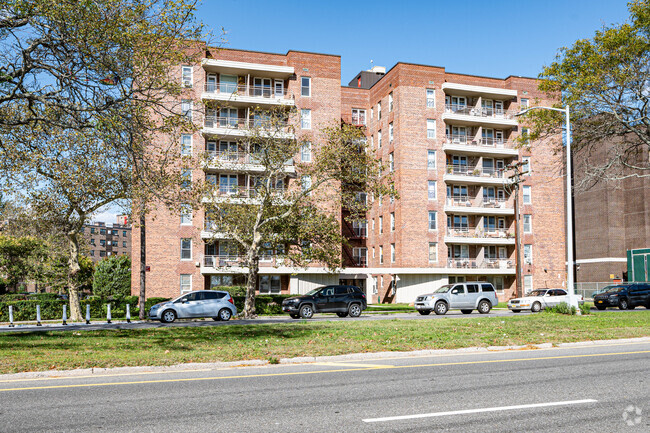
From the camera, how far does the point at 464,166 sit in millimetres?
55812

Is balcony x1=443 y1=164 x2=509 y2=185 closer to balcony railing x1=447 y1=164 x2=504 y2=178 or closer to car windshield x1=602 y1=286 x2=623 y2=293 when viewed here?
balcony railing x1=447 y1=164 x2=504 y2=178

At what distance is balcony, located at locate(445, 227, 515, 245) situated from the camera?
53375 mm

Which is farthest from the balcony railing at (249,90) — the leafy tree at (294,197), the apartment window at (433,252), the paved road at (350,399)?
the paved road at (350,399)

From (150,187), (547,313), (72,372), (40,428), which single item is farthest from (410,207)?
(40,428)

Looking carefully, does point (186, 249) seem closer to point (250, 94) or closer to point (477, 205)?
point (250, 94)

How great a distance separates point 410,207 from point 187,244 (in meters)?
21.0

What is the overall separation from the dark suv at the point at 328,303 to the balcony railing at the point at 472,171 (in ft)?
90.5

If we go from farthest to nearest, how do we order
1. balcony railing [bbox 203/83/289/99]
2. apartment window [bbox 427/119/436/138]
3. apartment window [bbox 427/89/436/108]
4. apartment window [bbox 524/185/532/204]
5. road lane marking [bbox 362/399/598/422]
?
apartment window [bbox 524/185/532/204]
apartment window [bbox 427/89/436/108]
apartment window [bbox 427/119/436/138]
balcony railing [bbox 203/83/289/99]
road lane marking [bbox 362/399/598/422]

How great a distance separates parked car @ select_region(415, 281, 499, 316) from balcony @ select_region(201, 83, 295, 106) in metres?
22.3

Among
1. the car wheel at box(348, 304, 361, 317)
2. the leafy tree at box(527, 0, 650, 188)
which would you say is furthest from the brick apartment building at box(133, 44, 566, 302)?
the leafy tree at box(527, 0, 650, 188)

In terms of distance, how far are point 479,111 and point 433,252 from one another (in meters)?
15.0

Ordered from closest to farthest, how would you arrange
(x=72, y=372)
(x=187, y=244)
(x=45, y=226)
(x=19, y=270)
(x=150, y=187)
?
(x=72, y=372) → (x=150, y=187) → (x=45, y=226) → (x=187, y=244) → (x=19, y=270)

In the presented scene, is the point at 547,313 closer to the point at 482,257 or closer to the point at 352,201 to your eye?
the point at 352,201

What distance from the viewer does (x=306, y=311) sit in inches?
1166
